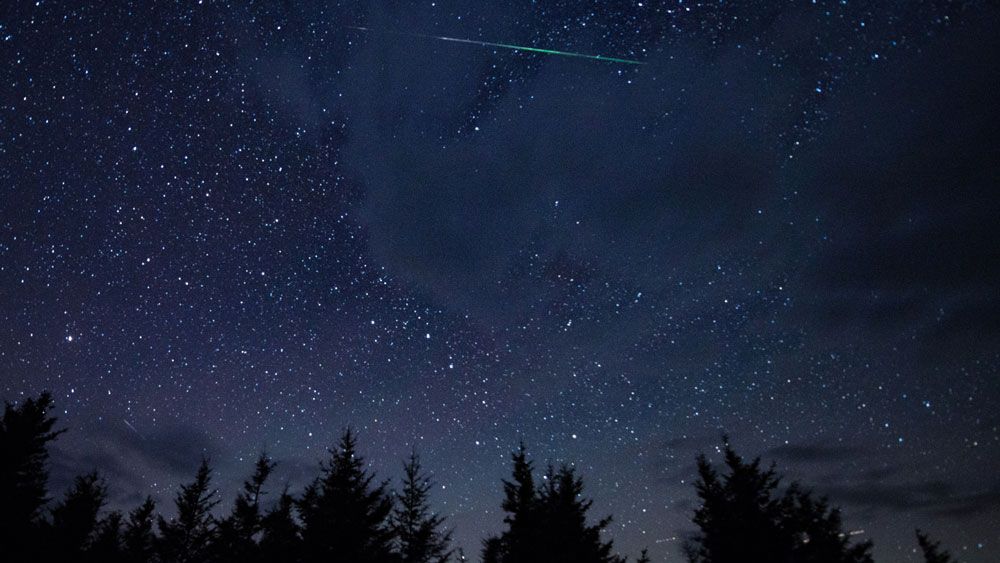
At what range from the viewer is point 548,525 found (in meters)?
14.3

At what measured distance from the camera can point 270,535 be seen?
13.5m

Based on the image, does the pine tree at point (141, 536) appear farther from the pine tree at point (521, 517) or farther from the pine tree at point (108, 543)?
the pine tree at point (521, 517)

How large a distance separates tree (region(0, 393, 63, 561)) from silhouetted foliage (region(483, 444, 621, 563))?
1403 centimetres

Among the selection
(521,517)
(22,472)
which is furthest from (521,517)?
(22,472)

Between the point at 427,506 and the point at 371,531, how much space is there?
7146 mm

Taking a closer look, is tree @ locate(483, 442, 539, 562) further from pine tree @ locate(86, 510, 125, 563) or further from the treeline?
pine tree @ locate(86, 510, 125, 563)

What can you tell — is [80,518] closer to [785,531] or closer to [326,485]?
[326,485]

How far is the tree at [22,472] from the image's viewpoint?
13.0 metres

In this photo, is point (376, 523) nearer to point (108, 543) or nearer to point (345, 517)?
point (345, 517)

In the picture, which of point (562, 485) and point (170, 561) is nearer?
point (562, 485)

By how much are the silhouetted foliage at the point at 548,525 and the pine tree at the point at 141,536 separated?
48.8 feet

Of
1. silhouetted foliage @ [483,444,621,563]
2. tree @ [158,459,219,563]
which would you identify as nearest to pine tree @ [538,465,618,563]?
silhouetted foliage @ [483,444,621,563]

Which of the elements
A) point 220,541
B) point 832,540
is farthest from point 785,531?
point 220,541

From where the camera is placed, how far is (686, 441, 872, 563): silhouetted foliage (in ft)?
43.3
